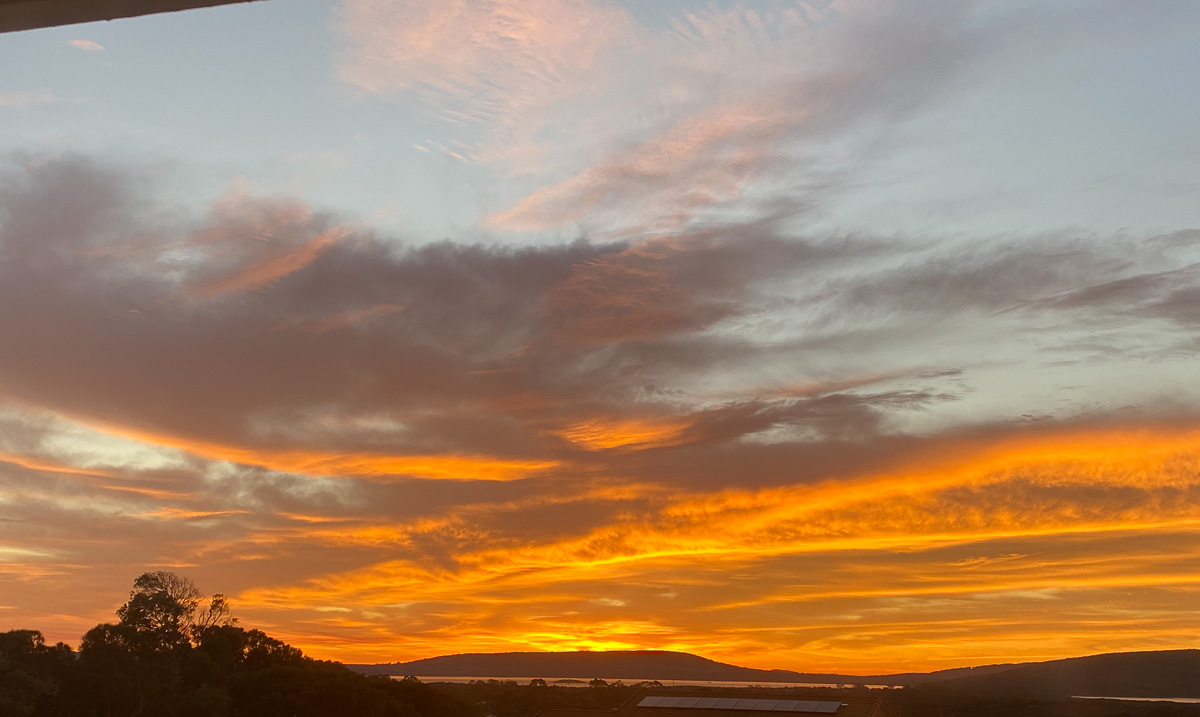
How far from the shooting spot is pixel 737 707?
58125 millimetres

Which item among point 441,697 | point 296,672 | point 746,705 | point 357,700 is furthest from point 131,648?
point 746,705

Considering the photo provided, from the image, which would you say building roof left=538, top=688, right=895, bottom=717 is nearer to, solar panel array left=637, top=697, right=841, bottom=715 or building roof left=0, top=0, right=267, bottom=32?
solar panel array left=637, top=697, right=841, bottom=715

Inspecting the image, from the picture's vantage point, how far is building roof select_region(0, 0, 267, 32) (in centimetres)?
776

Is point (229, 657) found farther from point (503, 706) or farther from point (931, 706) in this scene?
point (931, 706)

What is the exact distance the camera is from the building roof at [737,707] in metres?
56.3

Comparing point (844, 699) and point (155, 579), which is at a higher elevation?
point (155, 579)

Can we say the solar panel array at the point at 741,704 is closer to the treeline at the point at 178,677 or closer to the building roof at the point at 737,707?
the building roof at the point at 737,707

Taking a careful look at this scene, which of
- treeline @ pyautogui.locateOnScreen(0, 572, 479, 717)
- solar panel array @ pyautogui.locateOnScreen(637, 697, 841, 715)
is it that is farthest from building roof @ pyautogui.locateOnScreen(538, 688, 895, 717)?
treeline @ pyautogui.locateOnScreen(0, 572, 479, 717)

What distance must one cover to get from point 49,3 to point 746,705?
57262 millimetres

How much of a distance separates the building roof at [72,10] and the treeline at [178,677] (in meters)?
67.0

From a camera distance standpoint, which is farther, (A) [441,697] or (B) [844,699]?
(A) [441,697]

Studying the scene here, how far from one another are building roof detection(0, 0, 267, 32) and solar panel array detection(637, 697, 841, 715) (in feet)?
182

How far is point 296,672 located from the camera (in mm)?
79438

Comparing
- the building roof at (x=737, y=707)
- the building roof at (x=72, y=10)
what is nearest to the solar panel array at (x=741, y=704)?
the building roof at (x=737, y=707)
